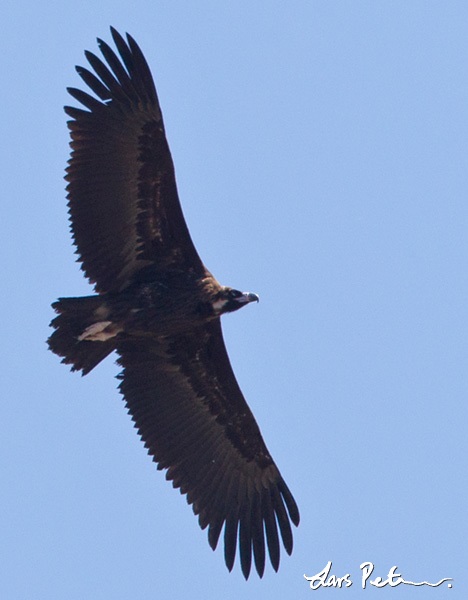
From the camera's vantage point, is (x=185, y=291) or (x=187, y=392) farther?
(x=187, y=392)

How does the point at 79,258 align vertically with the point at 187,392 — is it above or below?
above

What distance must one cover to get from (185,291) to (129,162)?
1650 mm

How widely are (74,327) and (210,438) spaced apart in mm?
2609

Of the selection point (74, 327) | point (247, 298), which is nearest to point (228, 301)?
point (247, 298)

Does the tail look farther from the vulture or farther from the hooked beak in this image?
the hooked beak

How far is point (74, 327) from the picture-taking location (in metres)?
17.3

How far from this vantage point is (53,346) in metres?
17.4

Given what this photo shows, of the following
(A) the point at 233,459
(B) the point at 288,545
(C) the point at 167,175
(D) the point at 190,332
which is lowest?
(B) the point at 288,545

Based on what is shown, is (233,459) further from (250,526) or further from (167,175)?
(167,175)

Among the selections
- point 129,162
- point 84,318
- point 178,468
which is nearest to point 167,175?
point 129,162

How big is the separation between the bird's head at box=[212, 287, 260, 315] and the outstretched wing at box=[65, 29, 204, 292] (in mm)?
370

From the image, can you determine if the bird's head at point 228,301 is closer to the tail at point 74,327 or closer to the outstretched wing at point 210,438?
the outstretched wing at point 210,438

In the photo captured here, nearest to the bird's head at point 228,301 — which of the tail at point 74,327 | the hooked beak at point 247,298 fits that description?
the hooked beak at point 247,298

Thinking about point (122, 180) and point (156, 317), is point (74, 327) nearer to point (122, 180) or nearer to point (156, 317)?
point (156, 317)
